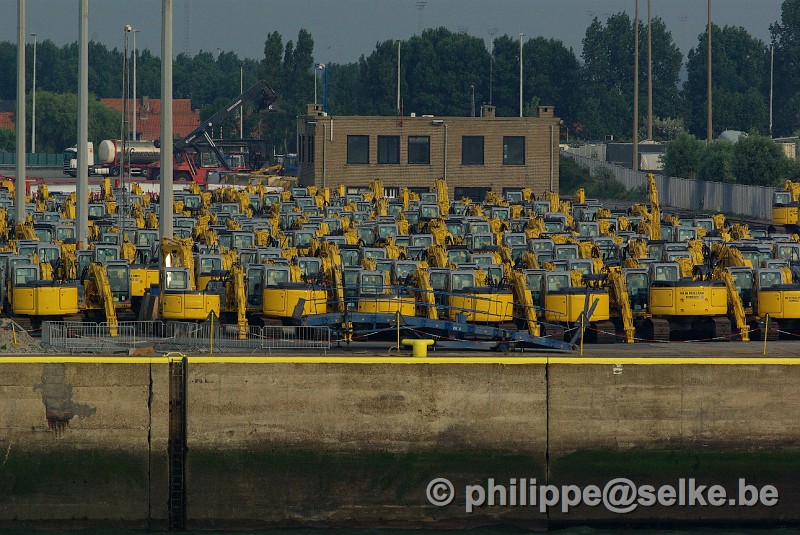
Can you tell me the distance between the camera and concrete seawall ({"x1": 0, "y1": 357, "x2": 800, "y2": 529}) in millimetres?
31141

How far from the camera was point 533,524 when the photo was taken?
32000mm

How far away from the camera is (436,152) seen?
103062 mm

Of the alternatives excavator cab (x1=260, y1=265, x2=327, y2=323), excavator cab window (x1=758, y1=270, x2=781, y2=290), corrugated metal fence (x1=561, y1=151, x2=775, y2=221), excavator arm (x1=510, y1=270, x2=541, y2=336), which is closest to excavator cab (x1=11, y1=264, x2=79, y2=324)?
excavator cab (x1=260, y1=265, x2=327, y2=323)

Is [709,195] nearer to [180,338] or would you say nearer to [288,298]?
[288,298]

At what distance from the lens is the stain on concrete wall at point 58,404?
30.9 metres

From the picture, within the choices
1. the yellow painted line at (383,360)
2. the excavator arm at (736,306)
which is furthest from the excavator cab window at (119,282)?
the excavator arm at (736,306)

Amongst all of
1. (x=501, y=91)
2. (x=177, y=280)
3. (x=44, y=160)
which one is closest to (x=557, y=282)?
(x=177, y=280)

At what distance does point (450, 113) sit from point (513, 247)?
129 m

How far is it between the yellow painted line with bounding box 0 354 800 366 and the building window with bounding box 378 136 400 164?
70629 millimetres

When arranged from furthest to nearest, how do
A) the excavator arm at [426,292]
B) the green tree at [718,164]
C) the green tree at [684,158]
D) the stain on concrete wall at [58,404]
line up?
the green tree at [684,158] < the green tree at [718,164] < the excavator arm at [426,292] < the stain on concrete wall at [58,404]

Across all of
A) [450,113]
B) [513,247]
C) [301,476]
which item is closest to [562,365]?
[301,476]

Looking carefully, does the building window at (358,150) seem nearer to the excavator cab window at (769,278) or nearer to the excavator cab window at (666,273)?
the excavator cab window at (666,273)

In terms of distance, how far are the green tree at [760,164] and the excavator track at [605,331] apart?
193 ft

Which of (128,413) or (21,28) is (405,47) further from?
(128,413)
